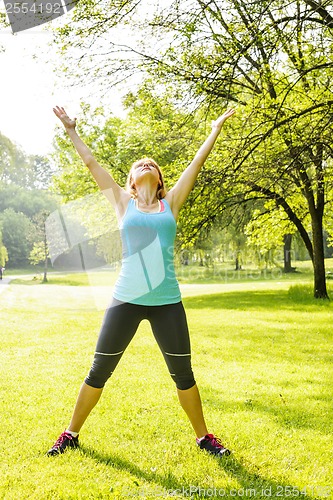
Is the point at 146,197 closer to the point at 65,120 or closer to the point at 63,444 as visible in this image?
the point at 65,120

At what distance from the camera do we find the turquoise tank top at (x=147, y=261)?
10.6ft

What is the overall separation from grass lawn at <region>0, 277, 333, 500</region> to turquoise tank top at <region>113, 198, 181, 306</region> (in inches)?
44.4

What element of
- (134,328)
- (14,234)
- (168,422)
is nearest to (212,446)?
(168,422)

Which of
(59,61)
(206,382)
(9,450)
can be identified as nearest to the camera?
(9,450)

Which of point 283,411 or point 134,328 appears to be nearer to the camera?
point 134,328

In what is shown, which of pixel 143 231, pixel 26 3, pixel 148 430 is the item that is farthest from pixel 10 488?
pixel 26 3

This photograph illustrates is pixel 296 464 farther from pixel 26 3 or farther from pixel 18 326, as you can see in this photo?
pixel 18 326

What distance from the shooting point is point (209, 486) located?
3.03 m

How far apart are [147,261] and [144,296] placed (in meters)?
0.23

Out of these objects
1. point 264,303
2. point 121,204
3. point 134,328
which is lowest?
point 264,303

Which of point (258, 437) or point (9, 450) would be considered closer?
point (9, 450)

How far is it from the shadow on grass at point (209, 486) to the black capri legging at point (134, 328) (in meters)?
0.65

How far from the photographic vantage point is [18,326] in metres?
11.1

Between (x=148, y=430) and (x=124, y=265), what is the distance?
60.2 inches
